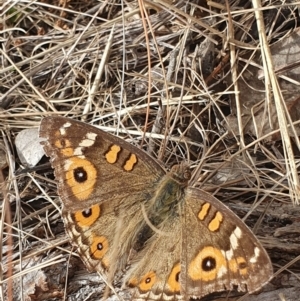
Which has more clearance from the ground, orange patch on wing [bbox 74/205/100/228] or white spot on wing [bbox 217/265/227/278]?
orange patch on wing [bbox 74/205/100/228]

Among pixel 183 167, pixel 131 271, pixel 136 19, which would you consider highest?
pixel 136 19

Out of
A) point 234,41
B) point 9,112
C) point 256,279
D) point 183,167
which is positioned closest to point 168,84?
point 234,41

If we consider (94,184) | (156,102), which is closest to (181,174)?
(94,184)

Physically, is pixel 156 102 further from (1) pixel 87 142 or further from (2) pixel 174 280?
(2) pixel 174 280

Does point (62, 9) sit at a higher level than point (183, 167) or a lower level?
higher

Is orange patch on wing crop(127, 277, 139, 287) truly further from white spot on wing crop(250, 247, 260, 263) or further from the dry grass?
white spot on wing crop(250, 247, 260, 263)

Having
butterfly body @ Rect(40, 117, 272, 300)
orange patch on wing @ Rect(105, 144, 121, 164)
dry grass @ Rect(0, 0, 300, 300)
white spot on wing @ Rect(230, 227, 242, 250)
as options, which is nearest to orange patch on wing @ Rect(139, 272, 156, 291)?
butterfly body @ Rect(40, 117, 272, 300)

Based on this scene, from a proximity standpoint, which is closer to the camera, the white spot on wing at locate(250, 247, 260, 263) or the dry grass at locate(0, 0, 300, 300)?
the white spot on wing at locate(250, 247, 260, 263)

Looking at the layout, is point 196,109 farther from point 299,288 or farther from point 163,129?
point 299,288
